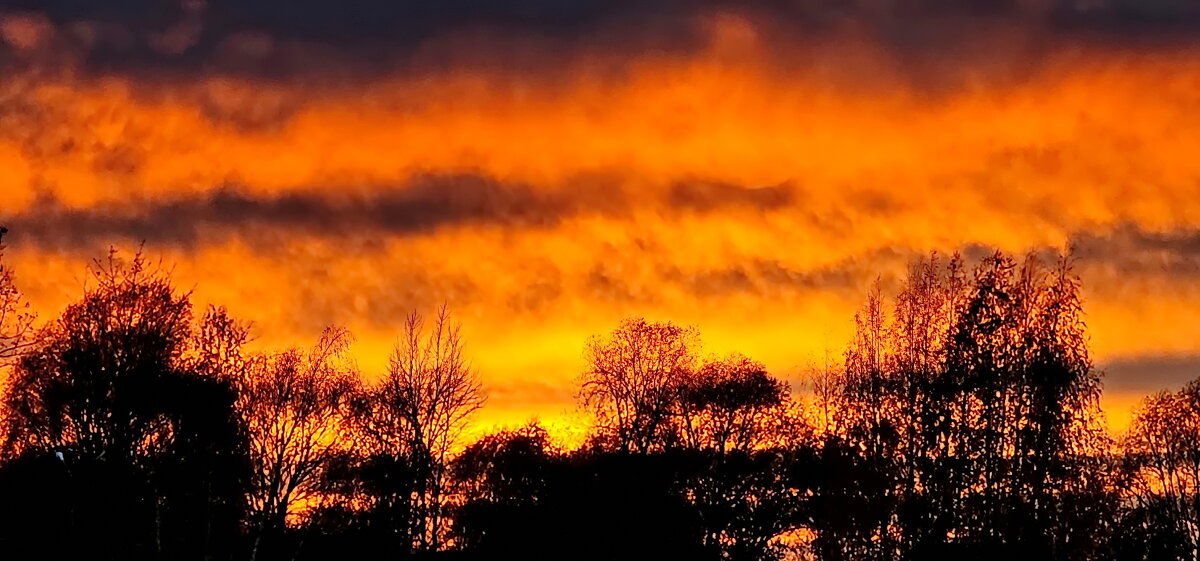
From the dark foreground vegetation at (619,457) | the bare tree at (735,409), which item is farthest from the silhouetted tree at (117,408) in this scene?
the bare tree at (735,409)

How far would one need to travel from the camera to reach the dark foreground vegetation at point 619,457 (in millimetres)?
37000

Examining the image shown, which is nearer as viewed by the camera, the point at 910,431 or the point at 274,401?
the point at 910,431

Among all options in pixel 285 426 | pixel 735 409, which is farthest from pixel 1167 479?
pixel 285 426

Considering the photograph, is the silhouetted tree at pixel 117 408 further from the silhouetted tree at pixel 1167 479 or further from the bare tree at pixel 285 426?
the silhouetted tree at pixel 1167 479

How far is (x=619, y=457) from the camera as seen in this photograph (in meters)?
75.1

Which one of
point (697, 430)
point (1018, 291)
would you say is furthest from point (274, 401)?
point (1018, 291)

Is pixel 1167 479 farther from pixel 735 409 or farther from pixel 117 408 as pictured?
pixel 117 408

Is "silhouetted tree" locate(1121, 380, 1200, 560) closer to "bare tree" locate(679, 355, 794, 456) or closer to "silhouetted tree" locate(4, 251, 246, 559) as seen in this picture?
"bare tree" locate(679, 355, 794, 456)

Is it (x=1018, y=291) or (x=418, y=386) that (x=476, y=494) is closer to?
(x=418, y=386)

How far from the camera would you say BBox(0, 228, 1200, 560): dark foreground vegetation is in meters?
37.0

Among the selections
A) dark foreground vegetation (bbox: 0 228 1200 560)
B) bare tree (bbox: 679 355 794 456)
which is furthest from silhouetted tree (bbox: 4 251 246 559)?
bare tree (bbox: 679 355 794 456)

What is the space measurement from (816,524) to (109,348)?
41.8 metres

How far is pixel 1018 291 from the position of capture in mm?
37344

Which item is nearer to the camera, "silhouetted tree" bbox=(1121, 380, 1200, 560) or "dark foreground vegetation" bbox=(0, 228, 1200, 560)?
"dark foreground vegetation" bbox=(0, 228, 1200, 560)
